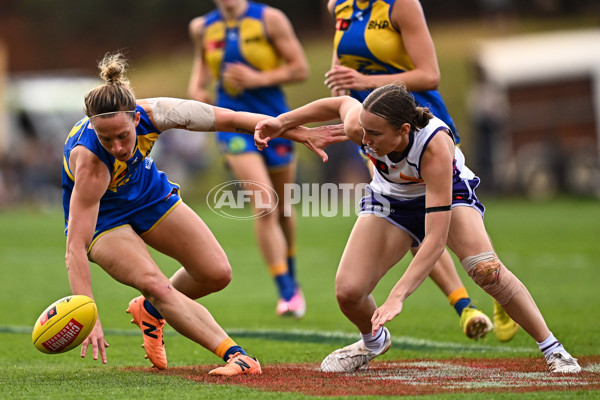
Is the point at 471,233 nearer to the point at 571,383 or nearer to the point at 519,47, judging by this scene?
the point at 571,383

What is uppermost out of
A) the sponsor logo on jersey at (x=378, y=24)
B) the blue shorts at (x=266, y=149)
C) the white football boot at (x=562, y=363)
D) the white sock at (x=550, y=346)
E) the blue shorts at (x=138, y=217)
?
the sponsor logo on jersey at (x=378, y=24)

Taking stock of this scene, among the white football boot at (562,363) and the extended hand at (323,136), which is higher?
the extended hand at (323,136)

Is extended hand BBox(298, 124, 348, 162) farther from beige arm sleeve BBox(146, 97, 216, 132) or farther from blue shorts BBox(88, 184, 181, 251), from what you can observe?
blue shorts BBox(88, 184, 181, 251)

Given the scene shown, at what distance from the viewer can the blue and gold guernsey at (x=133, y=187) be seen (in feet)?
16.3

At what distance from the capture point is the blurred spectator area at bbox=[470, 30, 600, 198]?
73.1ft

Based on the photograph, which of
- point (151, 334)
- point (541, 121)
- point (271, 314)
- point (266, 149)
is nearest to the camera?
point (151, 334)

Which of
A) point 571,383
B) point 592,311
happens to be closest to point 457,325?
point 592,311

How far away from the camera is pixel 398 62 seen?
243 inches

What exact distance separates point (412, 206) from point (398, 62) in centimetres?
139

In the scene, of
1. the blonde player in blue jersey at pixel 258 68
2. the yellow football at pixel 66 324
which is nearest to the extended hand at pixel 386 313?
the yellow football at pixel 66 324

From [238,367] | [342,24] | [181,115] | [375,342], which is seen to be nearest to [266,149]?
[342,24]

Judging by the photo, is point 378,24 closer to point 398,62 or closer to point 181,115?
point 398,62

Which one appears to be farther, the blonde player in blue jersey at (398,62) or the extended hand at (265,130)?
the blonde player in blue jersey at (398,62)

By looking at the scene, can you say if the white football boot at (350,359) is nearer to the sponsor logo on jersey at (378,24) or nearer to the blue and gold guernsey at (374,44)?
the blue and gold guernsey at (374,44)
